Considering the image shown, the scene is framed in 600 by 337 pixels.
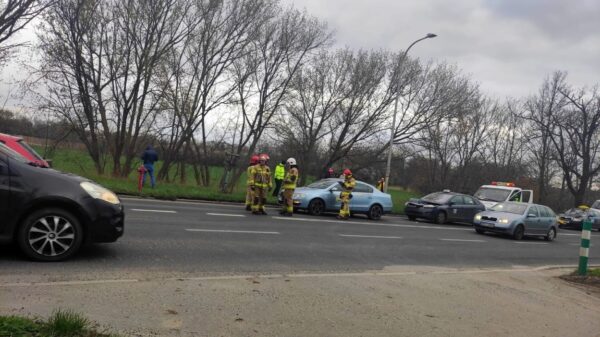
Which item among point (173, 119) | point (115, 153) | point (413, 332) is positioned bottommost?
point (413, 332)

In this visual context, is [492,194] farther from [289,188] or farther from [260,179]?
[260,179]

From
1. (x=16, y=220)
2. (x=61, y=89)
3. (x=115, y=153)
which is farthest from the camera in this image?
(x=115, y=153)

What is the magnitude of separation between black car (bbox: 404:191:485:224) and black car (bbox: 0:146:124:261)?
16987 mm

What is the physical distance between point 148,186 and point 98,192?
14391 mm

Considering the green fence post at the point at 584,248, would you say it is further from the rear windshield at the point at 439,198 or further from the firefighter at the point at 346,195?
the rear windshield at the point at 439,198

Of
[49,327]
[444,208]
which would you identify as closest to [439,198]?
[444,208]

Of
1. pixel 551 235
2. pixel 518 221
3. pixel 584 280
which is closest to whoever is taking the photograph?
pixel 584 280

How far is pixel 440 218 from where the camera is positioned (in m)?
22.0

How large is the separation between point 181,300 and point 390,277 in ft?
11.5

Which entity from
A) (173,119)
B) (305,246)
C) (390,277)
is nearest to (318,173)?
(173,119)

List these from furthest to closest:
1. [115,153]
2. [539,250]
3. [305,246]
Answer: [115,153] < [539,250] < [305,246]

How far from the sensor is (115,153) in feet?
86.3

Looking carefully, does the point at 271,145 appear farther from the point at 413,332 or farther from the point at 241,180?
the point at 413,332

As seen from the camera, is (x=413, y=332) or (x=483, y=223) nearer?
(x=413, y=332)
